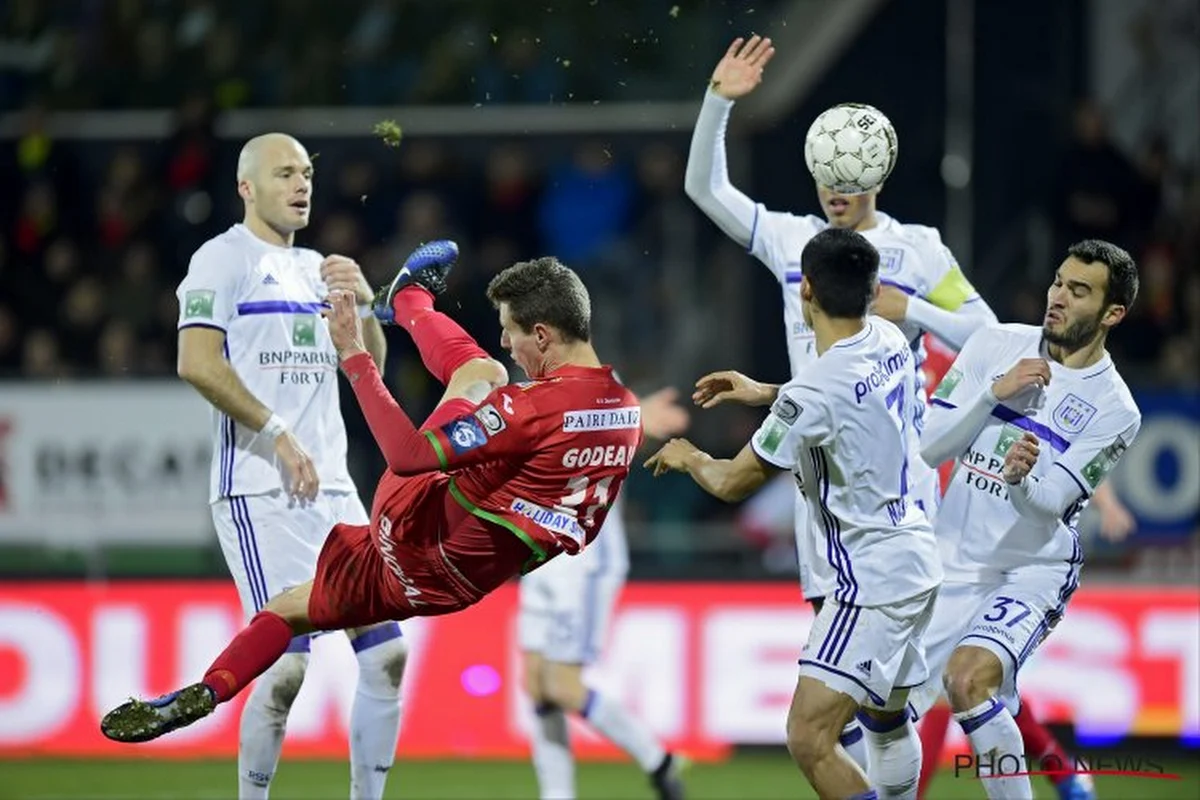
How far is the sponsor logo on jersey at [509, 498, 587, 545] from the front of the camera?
7188 mm

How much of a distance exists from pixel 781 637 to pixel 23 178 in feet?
23.3

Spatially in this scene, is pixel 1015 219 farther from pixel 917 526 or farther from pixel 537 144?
pixel 917 526

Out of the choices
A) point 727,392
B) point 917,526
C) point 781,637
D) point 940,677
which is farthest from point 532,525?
point 781,637

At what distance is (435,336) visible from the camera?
24.9 feet

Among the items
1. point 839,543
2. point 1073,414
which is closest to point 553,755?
point 839,543

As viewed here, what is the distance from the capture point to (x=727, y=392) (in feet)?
23.7

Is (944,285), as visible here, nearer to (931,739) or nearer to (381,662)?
(931,739)

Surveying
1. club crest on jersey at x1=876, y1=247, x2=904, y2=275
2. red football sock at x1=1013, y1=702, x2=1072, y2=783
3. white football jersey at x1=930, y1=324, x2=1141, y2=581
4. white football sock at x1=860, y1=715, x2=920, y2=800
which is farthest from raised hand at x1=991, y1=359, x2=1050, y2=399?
red football sock at x1=1013, y1=702, x2=1072, y2=783

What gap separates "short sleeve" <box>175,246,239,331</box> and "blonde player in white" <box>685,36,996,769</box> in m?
1.94

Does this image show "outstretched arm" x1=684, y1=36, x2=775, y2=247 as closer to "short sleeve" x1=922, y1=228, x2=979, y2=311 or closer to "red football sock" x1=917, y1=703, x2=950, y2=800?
"short sleeve" x1=922, y1=228, x2=979, y2=311

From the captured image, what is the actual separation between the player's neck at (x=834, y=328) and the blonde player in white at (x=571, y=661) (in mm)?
3063

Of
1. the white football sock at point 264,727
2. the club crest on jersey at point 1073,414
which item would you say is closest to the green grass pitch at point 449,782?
the white football sock at point 264,727

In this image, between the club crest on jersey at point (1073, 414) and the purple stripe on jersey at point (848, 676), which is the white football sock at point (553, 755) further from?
the club crest on jersey at point (1073, 414)

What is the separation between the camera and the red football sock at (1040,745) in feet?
28.9
